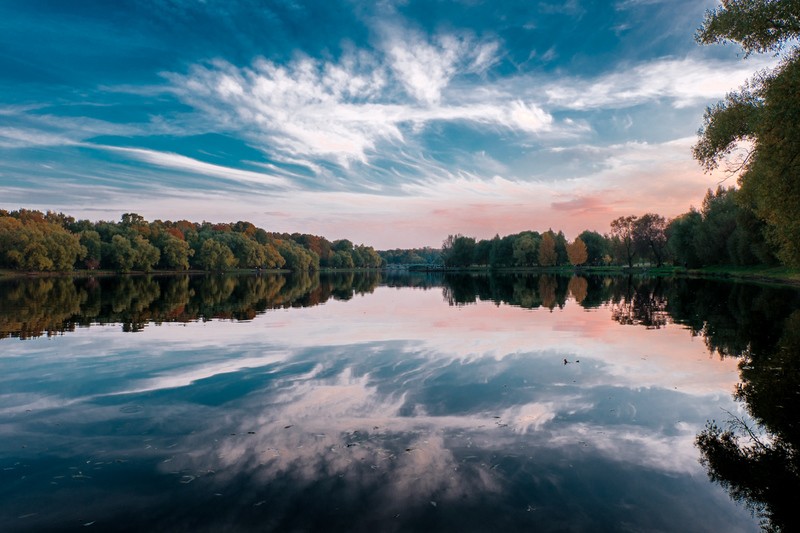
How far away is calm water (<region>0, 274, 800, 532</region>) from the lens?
28.2 ft

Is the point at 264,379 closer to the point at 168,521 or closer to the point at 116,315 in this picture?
the point at 168,521

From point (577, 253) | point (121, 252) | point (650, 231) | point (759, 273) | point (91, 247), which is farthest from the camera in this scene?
point (577, 253)

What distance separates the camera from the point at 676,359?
2094 cm

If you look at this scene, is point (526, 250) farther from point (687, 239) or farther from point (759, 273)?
point (759, 273)

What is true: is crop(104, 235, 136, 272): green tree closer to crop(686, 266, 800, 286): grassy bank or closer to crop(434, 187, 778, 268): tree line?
crop(434, 187, 778, 268): tree line

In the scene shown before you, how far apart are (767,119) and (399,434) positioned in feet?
72.7

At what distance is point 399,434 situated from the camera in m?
12.2

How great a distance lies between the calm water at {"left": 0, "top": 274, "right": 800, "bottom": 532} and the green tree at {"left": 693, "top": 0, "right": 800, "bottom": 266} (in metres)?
7.35

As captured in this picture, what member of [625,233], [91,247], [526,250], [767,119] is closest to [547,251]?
[526,250]

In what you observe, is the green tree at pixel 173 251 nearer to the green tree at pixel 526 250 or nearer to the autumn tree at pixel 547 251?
the green tree at pixel 526 250

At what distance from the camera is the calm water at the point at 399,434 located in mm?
8609

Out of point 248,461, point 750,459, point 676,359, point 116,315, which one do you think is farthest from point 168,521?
point 116,315

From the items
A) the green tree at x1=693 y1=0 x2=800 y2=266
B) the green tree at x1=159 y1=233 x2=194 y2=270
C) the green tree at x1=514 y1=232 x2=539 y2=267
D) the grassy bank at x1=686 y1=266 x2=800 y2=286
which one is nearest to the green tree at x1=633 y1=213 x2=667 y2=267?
the grassy bank at x1=686 y1=266 x2=800 y2=286

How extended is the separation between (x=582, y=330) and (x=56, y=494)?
27.8m
